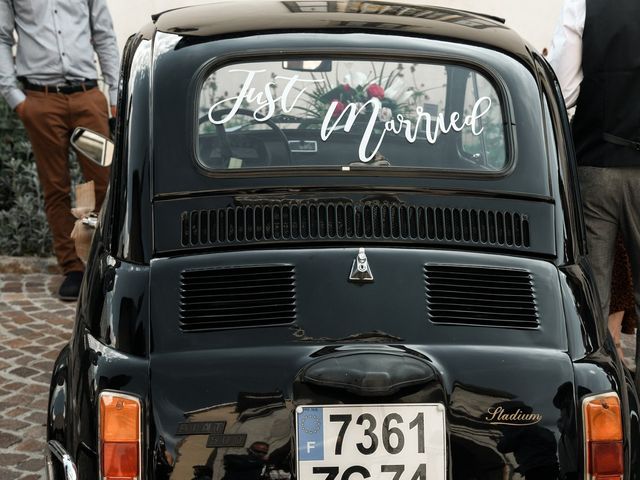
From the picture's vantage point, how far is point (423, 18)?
3984 millimetres

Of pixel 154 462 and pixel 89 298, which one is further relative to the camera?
pixel 89 298

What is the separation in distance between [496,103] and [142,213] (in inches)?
47.1

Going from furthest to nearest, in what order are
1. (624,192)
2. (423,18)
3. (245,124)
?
(624,192)
(423,18)
(245,124)

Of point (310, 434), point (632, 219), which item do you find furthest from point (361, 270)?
point (632, 219)

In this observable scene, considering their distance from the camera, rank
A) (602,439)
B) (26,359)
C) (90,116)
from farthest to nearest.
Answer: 1. (90,116)
2. (26,359)
3. (602,439)

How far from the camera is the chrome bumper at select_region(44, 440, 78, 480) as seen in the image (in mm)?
3236

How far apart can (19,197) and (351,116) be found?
5535 millimetres

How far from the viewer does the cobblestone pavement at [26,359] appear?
16.6ft

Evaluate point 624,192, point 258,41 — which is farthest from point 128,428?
point 624,192

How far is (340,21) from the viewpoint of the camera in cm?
384

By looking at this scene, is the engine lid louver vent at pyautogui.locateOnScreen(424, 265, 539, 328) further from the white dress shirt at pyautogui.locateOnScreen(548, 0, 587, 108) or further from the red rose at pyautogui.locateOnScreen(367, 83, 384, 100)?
the white dress shirt at pyautogui.locateOnScreen(548, 0, 587, 108)

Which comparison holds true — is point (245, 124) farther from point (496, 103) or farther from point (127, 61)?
point (496, 103)

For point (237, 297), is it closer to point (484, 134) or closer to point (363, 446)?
point (363, 446)

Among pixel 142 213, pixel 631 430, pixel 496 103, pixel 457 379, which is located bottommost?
pixel 631 430
